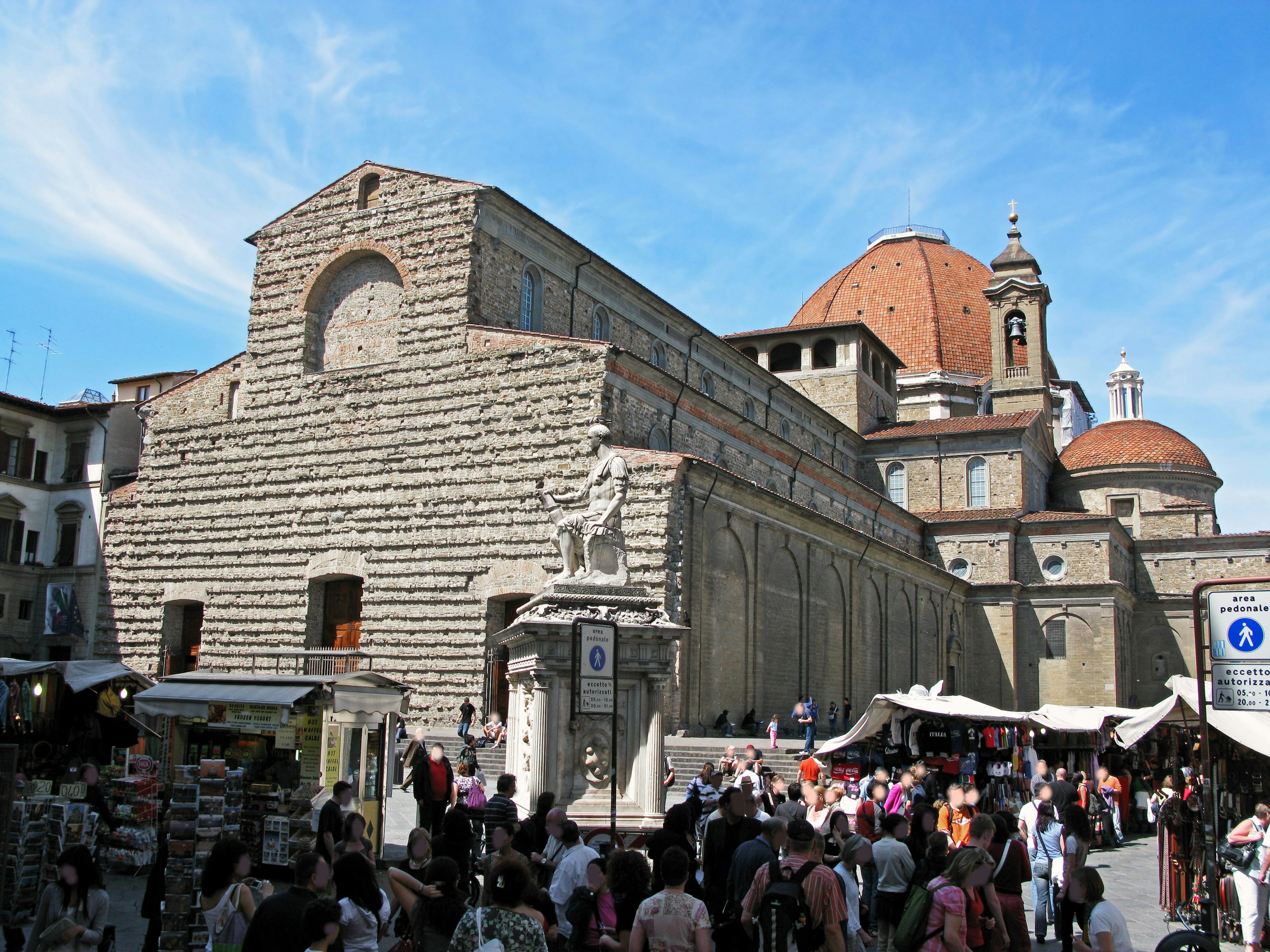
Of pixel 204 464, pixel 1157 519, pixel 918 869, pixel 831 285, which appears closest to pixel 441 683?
pixel 204 464

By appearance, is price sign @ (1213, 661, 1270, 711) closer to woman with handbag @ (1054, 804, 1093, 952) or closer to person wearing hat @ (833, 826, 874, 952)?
woman with handbag @ (1054, 804, 1093, 952)

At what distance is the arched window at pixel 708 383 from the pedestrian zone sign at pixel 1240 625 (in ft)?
91.1

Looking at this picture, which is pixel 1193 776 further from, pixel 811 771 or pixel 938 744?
pixel 811 771

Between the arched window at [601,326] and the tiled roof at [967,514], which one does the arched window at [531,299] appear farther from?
the tiled roof at [967,514]

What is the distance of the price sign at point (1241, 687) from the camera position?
1055 centimetres

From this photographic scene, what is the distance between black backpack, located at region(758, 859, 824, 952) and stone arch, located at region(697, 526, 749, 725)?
1980cm

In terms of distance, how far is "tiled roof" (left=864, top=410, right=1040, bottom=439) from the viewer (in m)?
51.8

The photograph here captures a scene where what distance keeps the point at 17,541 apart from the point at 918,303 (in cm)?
4563

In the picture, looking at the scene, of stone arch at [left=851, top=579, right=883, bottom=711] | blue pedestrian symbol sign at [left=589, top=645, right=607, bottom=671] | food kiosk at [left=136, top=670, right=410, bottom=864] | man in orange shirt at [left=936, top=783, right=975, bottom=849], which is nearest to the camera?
blue pedestrian symbol sign at [left=589, top=645, right=607, bottom=671]

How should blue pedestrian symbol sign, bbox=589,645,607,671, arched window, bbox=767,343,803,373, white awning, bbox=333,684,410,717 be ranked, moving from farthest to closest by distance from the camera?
arched window, bbox=767,343,803,373
white awning, bbox=333,684,410,717
blue pedestrian symbol sign, bbox=589,645,607,671

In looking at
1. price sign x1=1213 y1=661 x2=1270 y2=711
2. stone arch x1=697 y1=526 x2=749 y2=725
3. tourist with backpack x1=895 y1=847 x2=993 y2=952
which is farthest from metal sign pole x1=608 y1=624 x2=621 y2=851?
stone arch x1=697 y1=526 x2=749 y2=725

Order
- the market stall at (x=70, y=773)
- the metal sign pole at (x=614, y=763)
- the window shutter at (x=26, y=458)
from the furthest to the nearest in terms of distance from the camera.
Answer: the window shutter at (x=26, y=458) → the market stall at (x=70, y=773) → the metal sign pole at (x=614, y=763)

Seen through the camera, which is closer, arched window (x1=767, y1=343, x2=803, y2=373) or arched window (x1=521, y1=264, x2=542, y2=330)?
arched window (x1=521, y1=264, x2=542, y2=330)

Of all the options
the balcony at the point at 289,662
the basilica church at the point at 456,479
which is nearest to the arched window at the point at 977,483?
the basilica church at the point at 456,479
